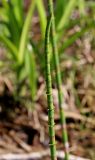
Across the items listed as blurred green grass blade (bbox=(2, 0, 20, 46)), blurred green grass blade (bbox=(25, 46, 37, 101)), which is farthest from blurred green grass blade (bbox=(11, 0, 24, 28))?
blurred green grass blade (bbox=(25, 46, 37, 101))

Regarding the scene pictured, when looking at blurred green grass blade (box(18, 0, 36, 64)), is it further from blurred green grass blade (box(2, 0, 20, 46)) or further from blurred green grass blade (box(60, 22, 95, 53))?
blurred green grass blade (box(60, 22, 95, 53))

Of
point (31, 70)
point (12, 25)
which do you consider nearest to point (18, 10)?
point (12, 25)

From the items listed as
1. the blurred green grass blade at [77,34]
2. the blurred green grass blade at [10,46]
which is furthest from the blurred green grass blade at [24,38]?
the blurred green grass blade at [77,34]

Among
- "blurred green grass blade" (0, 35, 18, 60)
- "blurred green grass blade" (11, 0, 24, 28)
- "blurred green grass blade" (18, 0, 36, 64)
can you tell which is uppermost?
"blurred green grass blade" (11, 0, 24, 28)

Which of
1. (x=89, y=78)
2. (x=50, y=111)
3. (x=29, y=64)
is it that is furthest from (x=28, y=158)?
(x=50, y=111)

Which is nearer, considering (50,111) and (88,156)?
(50,111)

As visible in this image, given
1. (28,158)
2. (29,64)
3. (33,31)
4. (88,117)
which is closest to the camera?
(28,158)

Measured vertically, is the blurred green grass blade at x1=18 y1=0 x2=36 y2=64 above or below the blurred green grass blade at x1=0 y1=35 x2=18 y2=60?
above

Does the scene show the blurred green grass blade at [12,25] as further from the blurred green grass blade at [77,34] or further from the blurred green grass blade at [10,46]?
the blurred green grass blade at [77,34]

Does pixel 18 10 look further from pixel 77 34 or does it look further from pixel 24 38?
pixel 77 34

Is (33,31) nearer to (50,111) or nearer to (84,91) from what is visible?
(84,91)

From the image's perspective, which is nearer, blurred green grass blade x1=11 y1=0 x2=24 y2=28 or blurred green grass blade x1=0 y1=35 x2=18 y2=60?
blurred green grass blade x1=0 y1=35 x2=18 y2=60
